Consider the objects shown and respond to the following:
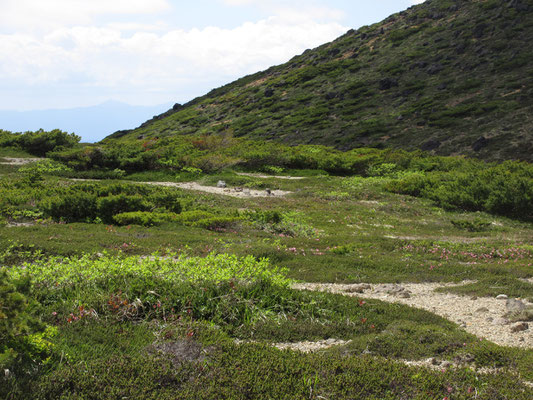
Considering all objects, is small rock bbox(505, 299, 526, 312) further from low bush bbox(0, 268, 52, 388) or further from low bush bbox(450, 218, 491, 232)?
low bush bbox(450, 218, 491, 232)

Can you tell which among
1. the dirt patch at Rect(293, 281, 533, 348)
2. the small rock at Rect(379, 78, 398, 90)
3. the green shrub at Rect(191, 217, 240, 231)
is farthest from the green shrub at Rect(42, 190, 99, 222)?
the small rock at Rect(379, 78, 398, 90)

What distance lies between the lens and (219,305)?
6512 mm

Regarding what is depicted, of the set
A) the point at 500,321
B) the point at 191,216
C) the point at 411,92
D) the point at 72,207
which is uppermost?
the point at 411,92

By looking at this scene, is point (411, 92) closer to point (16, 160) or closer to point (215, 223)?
point (16, 160)

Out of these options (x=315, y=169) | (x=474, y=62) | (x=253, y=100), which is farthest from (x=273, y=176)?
(x=253, y=100)

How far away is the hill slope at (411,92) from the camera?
156 feet

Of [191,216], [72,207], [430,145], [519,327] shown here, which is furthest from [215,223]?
[430,145]

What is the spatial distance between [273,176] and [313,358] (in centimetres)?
2614

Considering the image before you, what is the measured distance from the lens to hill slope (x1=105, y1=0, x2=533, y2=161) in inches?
1871

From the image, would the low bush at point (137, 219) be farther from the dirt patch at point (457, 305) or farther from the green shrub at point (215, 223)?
the dirt patch at point (457, 305)

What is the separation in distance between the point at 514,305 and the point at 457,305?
1001mm

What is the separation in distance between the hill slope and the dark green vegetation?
34168 millimetres

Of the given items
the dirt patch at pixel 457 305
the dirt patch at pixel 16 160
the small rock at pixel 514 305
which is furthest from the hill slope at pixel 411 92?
the small rock at pixel 514 305

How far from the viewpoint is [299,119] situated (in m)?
63.5
